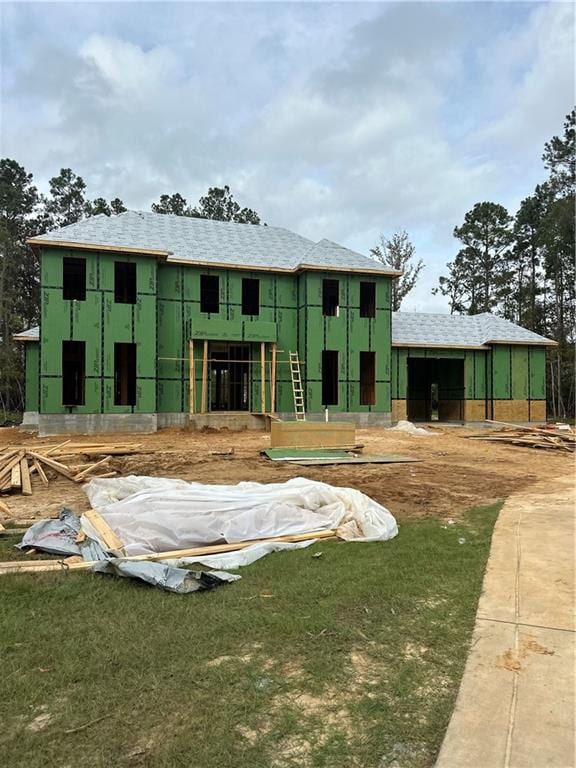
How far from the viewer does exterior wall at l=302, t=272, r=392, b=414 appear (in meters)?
20.6

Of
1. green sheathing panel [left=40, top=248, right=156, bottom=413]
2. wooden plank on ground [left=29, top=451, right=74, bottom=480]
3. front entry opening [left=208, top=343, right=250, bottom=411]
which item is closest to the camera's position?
wooden plank on ground [left=29, top=451, right=74, bottom=480]

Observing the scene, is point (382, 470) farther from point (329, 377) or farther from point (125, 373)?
point (125, 373)

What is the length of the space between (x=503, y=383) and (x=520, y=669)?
23.0 meters

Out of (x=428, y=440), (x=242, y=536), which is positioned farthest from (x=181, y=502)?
(x=428, y=440)

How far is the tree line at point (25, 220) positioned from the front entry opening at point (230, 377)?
693 inches

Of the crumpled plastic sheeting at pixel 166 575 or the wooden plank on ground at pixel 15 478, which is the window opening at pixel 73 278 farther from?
the crumpled plastic sheeting at pixel 166 575

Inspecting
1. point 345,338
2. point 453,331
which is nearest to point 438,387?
point 453,331

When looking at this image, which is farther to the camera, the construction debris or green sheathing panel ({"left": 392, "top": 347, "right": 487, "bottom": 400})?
green sheathing panel ({"left": 392, "top": 347, "right": 487, "bottom": 400})

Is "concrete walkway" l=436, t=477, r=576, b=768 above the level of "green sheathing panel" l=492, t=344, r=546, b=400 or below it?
below

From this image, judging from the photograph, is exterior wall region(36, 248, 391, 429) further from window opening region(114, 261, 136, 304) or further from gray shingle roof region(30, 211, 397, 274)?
→ window opening region(114, 261, 136, 304)

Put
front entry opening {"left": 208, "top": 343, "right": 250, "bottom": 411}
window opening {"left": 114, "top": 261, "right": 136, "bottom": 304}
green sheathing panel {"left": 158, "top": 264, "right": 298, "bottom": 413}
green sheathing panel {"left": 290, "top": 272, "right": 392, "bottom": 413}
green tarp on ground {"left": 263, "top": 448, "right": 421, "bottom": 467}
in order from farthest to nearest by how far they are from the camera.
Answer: front entry opening {"left": 208, "top": 343, "right": 250, "bottom": 411}, green sheathing panel {"left": 290, "top": 272, "right": 392, "bottom": 413}, window opening {"left": 114, "top": 261, "right": 136, "bottom": 304}, green sheathing panel {"left": 158, "top": 264, "right": 298, "bottom": 413}, green tarp on ground {"left": 263, "top": 448, "right": 421, "bottom": 467}

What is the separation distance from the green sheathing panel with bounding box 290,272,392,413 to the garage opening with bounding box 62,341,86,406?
1011 centimetres

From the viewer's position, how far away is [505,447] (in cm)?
1560

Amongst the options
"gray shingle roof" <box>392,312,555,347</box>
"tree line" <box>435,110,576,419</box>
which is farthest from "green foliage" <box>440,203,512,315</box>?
"gray shingle roof" <box>392,312,555,347</box>
